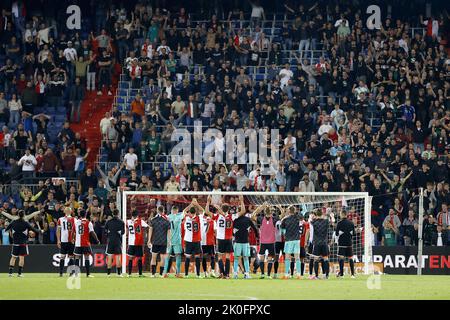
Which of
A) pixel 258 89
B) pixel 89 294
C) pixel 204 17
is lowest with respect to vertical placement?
pixel 89 294

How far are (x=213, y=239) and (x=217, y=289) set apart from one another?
191 inches

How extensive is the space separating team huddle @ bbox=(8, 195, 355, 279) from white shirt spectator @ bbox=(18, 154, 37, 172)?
644 centimetres

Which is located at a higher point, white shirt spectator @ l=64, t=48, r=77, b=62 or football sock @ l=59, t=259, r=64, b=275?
white shirt spectator @ l=64, t=48, r=77, b=62

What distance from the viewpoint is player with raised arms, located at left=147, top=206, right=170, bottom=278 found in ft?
100

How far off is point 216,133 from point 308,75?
15.8 feet

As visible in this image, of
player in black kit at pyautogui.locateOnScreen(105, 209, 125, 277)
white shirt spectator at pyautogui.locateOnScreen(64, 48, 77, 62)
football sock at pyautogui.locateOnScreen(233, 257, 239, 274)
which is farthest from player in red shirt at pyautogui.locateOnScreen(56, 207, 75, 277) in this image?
white shirt spectator at pyautogui.locateOnScreen(64, 48, 77, 62)

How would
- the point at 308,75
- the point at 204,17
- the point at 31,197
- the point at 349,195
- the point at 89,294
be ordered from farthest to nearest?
the point at 204,17, the point at 308,75, the point at 31,197, the point at 349,195, the point at 89,294

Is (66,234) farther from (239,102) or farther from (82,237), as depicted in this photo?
(239,102)

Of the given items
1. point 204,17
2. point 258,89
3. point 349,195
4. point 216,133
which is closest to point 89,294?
point 349,195

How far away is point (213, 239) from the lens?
30875mm

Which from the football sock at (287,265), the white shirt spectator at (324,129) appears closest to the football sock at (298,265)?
the football sock at (287,265)

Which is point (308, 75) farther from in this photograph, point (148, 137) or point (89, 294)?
point (89, 294)

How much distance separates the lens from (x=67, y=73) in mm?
41219

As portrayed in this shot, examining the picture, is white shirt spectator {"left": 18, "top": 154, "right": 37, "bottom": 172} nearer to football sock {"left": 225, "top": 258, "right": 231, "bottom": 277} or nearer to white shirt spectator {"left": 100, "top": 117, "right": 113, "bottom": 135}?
white shirt spectator {"left": 100, "top": 117, "right": 113, "bottom": 135}
